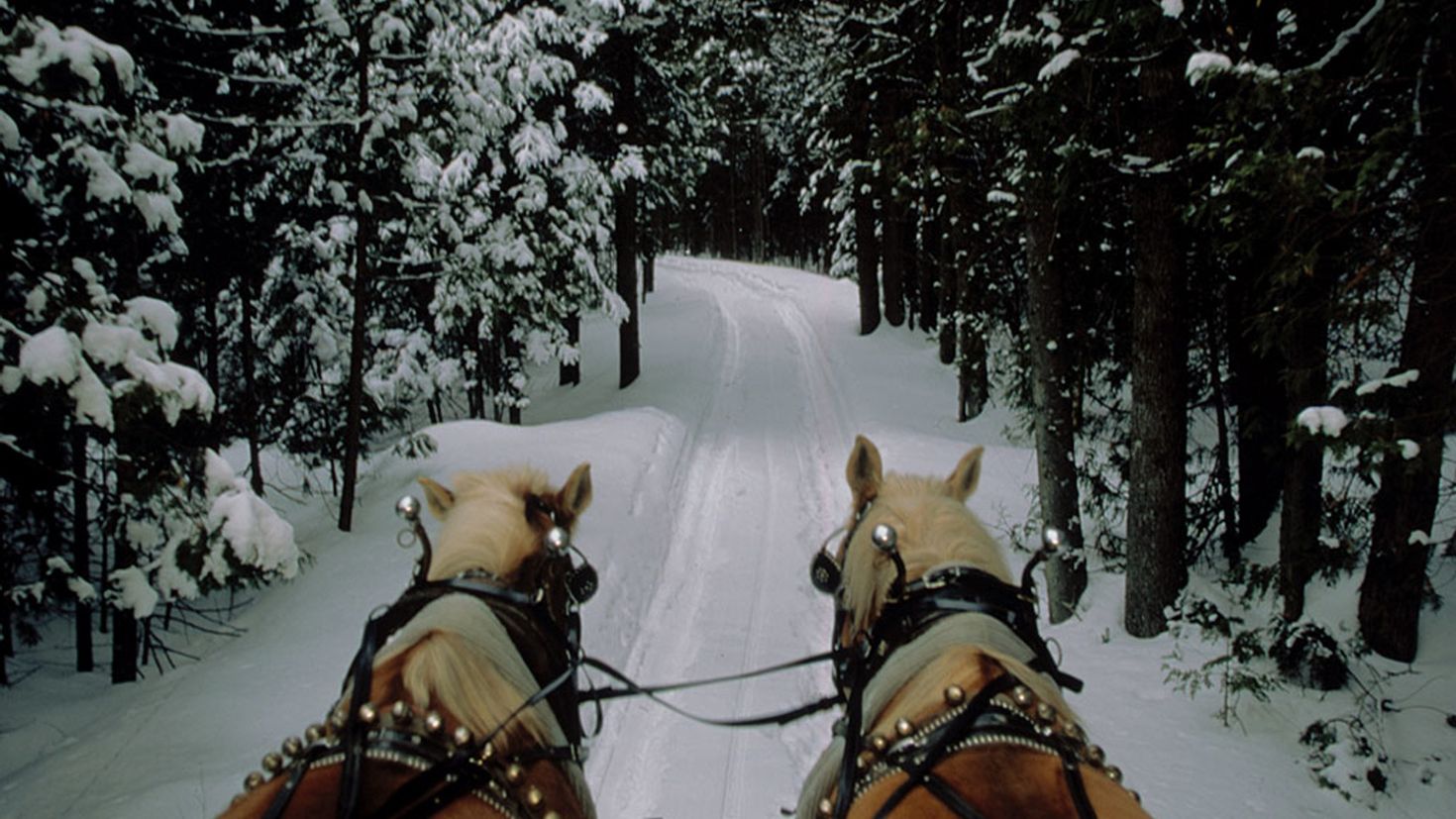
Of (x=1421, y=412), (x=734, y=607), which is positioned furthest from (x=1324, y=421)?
(x=734, y=607)

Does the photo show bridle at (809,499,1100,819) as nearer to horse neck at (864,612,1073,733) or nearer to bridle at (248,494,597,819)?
horse neck at (864,612,1073,733)

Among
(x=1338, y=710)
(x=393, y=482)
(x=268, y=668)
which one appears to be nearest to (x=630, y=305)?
(x=393, y=482)

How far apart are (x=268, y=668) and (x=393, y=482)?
17.0 ft

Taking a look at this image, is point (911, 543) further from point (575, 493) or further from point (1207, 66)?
point (1207, 66)

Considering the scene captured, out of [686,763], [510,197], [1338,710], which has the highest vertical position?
[510,197]

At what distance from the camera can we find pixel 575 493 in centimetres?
347

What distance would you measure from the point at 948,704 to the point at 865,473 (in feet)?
4.06

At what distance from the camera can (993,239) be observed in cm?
959

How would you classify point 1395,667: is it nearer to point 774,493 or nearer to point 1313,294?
point 1313,294

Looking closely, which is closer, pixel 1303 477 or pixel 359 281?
pixel 1303 477

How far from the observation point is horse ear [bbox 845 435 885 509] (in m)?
3.19

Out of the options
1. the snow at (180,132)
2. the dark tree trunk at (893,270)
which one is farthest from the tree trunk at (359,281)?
the dark tree trunk at (893,270)

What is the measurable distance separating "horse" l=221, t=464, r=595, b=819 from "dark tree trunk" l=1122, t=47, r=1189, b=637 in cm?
502

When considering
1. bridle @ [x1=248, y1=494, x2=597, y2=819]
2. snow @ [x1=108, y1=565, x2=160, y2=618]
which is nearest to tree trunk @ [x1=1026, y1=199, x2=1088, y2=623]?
bridle @ [x1=248, y1=494, x2=597, y2=819]
